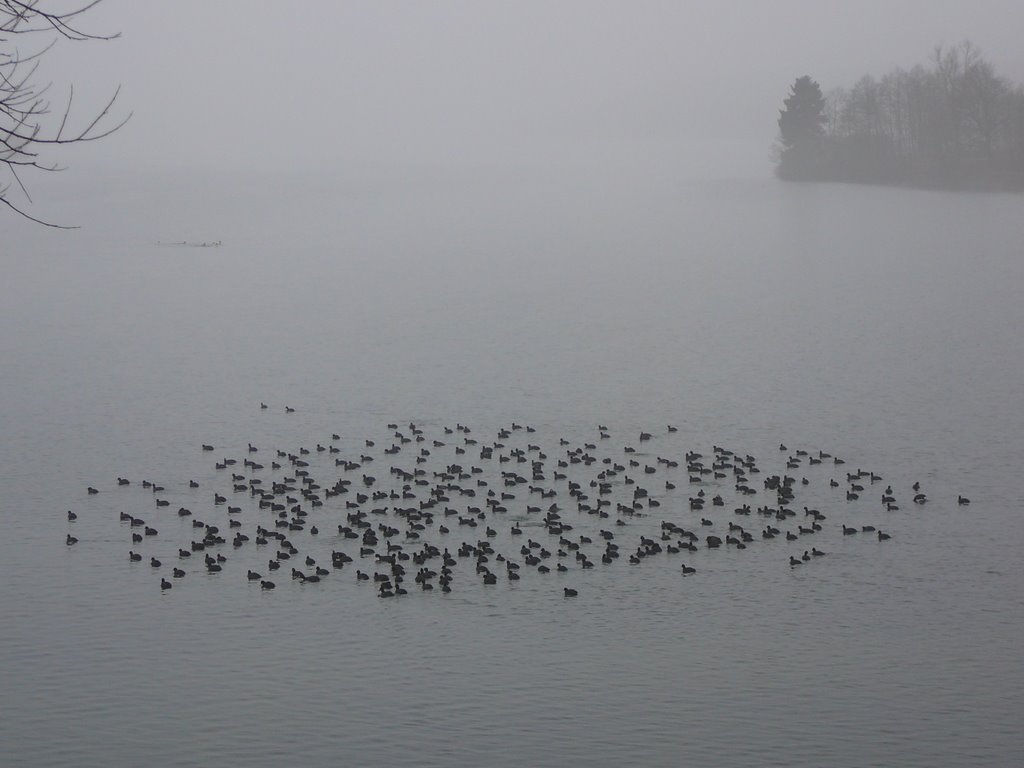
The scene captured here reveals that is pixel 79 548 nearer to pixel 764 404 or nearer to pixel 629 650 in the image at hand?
pixel 629 650

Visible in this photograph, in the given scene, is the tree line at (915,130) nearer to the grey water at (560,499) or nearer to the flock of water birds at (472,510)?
the grey water at (560,499)

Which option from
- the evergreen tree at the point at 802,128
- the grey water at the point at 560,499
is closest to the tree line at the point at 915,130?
the evergreen tree at the point at 802,128

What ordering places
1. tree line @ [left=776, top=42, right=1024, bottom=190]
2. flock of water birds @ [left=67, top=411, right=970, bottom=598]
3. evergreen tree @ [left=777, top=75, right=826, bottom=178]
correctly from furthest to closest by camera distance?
evergreen tree @ [left=777, top=75, right=826, bottom=178], tree line @ [left=776, top=42, right=1024, bottom=190], flock of water birds @ [left=67, top=411, right=970, bottom=598]

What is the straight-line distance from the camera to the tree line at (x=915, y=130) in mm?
117500

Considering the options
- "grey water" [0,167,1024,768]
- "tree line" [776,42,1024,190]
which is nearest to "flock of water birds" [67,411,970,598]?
"grey water" [0,167,1024,768]

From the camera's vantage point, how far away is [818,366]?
2135 inches

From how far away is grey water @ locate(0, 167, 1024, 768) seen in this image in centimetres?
2264

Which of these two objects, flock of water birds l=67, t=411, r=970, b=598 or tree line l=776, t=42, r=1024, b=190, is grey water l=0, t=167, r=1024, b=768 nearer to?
flock of water birds l=67, t=411, r=970, b=598

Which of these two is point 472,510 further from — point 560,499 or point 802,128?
point 802,128

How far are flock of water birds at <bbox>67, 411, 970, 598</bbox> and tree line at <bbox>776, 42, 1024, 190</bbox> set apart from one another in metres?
89.9

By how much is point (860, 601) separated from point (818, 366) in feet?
91.9

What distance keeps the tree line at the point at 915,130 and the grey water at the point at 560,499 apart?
1126 inches

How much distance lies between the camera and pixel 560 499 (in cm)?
3412

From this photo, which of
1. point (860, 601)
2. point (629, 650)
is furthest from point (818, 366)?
point (629, 650)
